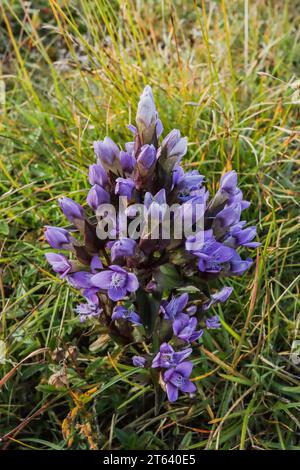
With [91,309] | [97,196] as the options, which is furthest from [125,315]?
[97,196]

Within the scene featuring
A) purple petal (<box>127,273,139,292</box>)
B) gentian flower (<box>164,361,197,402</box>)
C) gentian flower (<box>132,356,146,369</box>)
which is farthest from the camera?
gentian flower (<box>132,356,146,369</box>)

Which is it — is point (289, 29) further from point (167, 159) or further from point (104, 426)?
point (104, 426)

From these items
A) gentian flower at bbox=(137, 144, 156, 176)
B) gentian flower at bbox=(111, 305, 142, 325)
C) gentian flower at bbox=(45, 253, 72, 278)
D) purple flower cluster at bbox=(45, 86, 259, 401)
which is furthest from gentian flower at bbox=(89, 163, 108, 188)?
gentian flower at bbox=(111, 305, 142, 325)

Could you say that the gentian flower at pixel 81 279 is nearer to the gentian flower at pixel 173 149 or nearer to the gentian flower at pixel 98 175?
the gentian flower at pixel 98 175

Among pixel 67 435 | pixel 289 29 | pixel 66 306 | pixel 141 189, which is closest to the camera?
pixel 141 189

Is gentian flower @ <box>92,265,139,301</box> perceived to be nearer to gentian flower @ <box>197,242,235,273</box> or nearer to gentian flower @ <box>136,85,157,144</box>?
gentian flower @ <box>197,242,235,273</box>

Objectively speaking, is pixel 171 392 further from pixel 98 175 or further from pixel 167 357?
pixel 98 175
